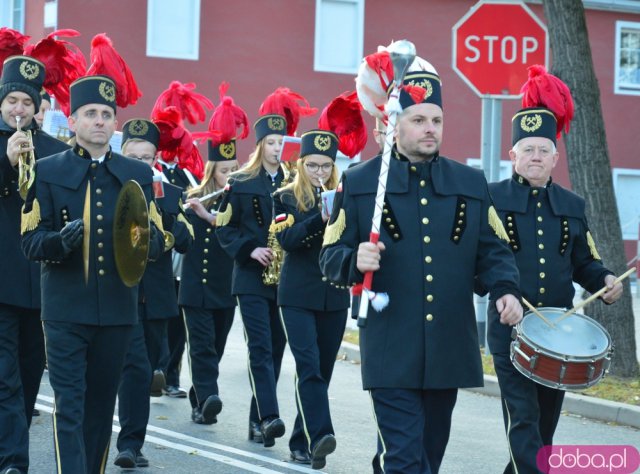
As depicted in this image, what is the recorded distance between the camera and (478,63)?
13.4 m

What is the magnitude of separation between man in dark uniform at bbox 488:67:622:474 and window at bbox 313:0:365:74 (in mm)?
24396

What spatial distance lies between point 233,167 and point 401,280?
528 centimetres

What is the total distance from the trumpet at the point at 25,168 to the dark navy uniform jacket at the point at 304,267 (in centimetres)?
202

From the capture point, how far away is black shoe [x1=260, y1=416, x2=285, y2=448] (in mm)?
9078

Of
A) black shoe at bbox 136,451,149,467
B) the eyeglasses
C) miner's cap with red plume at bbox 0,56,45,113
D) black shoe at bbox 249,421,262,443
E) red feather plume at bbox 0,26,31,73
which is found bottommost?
black shoe at bbox 249,421,262,443

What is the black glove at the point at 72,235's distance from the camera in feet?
21.2

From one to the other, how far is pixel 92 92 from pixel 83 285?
106cm

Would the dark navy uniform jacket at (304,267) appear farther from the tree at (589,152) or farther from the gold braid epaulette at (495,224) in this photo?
the tree at (589,152)

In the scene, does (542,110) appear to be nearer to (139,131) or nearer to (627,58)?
(139,131)

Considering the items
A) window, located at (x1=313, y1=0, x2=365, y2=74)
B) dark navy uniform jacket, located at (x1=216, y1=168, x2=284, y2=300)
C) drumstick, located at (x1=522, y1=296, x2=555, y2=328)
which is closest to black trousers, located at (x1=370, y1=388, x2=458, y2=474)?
drumstick, located at (x1=522, y1=296, x2=555, y2=328)

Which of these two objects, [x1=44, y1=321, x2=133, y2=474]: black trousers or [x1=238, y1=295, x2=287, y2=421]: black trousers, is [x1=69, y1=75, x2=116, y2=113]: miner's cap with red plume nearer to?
[x1=44, y1=321, x2=133, y2=474]: black trousers

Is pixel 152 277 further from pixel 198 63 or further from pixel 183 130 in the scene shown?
pixel 198 63

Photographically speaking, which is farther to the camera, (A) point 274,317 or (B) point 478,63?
(B) point 478,63

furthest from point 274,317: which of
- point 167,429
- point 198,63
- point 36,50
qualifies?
point 198,63
